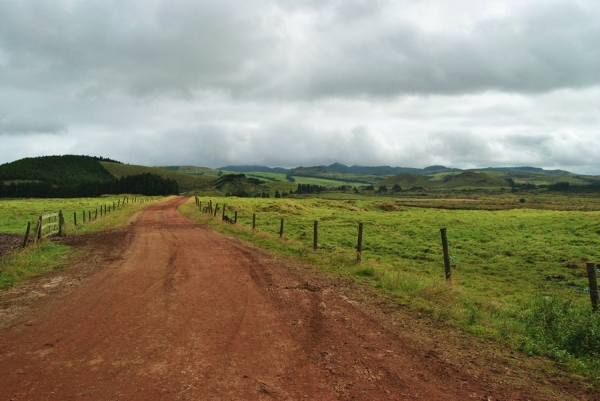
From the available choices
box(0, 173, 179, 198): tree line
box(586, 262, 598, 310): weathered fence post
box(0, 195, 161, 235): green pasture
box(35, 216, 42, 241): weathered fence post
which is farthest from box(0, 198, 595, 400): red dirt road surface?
box(0, 173, 179, 198): tree line

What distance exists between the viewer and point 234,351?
22.9 feet

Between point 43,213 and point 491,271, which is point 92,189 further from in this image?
point 491,271

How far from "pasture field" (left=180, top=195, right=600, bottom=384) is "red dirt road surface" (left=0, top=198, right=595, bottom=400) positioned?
162 centimetres

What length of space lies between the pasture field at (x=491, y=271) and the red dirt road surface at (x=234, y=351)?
63.7 inches

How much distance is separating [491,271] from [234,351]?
19.6 metres

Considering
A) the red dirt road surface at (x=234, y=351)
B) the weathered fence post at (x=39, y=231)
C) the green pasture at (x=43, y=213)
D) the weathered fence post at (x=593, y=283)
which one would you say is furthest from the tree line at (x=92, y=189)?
the weathered fence post at (x=593, y=283)

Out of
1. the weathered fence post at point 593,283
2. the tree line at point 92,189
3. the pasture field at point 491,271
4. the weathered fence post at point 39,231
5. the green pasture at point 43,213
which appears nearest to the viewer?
the pasture field at point 491,271

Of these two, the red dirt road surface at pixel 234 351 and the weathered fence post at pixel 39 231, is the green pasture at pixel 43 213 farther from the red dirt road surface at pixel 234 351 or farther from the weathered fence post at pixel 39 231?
the red dirt road surface at pixel 234 351

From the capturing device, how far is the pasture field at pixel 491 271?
8508 mm

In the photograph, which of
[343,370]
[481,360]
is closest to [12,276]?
[343,370]

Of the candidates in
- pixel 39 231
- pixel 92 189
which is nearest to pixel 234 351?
pixel 39 231

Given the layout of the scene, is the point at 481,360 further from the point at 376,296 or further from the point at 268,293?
the point at 268,293

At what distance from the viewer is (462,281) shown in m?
18.7

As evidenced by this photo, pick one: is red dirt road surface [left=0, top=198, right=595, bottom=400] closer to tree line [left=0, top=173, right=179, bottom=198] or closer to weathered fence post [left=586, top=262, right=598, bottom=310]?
weathered fence post [left=586, top=262, right=598, bottom=310]
